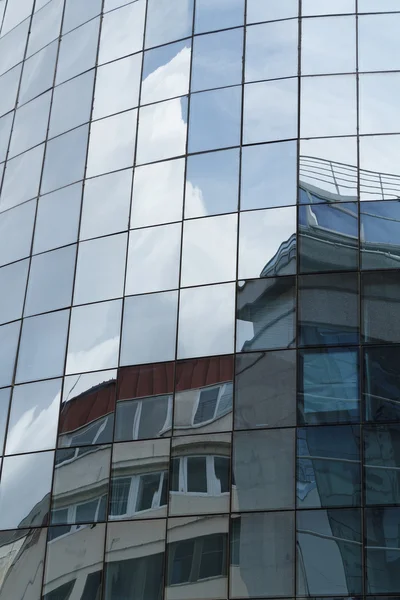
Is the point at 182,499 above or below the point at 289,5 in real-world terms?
below

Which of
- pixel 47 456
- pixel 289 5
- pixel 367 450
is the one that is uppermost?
pixel 289 5

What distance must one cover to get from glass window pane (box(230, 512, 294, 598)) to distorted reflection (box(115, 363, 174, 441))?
314 centimetres

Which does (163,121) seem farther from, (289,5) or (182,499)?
(182,499)

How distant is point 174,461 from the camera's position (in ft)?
77.9

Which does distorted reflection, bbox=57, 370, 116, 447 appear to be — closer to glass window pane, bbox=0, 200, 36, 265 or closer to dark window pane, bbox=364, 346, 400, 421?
glass window pane, bbox=0, 200, 36, 265

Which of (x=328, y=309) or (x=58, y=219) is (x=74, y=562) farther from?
(x=58, y=219)

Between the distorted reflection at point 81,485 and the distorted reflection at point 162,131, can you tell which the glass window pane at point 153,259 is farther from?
the distorted reflection at point 81,485

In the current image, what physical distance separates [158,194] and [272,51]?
503 centimetres

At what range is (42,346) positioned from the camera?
27.3m

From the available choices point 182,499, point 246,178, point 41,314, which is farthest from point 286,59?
point 182,499

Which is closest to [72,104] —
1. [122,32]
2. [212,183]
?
[122,32]

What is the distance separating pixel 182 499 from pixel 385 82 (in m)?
12.0

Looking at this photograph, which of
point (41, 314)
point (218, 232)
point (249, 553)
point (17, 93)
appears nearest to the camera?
point (249, 553)

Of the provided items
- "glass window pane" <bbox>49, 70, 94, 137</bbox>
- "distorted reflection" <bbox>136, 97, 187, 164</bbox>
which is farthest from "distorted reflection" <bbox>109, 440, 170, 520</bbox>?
"glass window pane" <bbox>49, 70, 94, 137</bbox>
